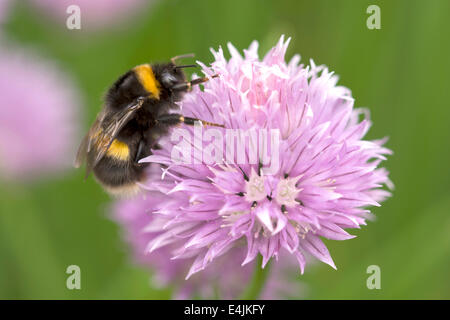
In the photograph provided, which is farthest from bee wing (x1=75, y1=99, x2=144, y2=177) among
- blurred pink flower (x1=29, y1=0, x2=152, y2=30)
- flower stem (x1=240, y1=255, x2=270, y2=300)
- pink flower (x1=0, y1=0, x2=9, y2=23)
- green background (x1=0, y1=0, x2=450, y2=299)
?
blurred pink flower (x1=29, y1=0, x2=152, y2=30)

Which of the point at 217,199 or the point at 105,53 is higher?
the point at 105,53

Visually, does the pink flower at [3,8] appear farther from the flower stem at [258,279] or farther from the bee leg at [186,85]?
the flower stem at [258,279]

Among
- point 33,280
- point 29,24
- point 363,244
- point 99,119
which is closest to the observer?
point 99,119

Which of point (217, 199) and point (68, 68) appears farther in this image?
point (68, 68)

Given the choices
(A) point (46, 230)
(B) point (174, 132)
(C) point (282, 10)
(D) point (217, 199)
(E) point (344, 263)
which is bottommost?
(E) point (344, 263)

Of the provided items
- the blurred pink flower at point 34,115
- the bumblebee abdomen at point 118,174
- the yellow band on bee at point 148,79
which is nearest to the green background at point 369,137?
the blurred pink flower at point 34,115

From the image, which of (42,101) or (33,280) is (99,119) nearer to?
(33,280)

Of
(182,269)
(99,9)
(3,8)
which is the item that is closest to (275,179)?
(182,269)

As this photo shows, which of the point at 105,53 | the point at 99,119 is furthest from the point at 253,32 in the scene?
the point at 99,119

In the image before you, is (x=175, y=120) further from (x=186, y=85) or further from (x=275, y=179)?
(x=275, y=179)
